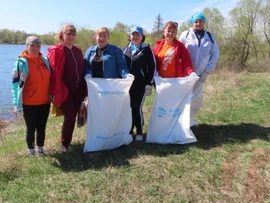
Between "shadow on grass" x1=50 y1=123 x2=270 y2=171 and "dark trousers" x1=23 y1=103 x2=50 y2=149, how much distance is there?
0.36 meters

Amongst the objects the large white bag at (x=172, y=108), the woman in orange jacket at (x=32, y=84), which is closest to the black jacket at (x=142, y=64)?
the large white bag at (x=172, y=108)

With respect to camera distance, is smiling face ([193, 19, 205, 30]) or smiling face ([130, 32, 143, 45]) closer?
smiling face ([130, 32, 143, 45])

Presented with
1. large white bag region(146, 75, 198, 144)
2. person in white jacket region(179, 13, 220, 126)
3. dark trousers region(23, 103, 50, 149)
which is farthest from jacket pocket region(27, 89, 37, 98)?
person in white jacket region(179, 13, 220, 126)

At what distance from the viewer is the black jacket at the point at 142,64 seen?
4262 millimetres

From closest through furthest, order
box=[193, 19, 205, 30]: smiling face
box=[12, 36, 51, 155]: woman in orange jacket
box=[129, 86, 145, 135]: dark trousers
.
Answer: box=[12, 36, 51, 155]: woman in orange jacket → box=[129, 86, 145, 135]: dark trousers → box=[193, 19, 205, 30]: smiling face

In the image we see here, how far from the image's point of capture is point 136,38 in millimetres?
4230

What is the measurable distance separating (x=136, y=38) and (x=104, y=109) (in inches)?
43.0

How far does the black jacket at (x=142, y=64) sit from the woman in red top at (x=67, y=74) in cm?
68

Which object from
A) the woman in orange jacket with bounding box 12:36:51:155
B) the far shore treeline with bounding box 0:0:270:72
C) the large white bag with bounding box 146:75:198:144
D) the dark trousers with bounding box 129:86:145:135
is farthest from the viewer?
the far shore treeline with bounding box 0:0:270:72

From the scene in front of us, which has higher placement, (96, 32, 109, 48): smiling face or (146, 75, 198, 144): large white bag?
(96, 32, 109, 48): smiling face

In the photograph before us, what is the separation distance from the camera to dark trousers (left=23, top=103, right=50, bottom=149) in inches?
156

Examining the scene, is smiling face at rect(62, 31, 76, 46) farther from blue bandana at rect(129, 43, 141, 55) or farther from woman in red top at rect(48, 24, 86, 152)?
blue bandana at rect(129, 43, 141, 55)

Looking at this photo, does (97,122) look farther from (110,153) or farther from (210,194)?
(210,194)

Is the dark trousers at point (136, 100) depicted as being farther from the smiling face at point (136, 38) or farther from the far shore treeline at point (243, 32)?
the far shore treeline at point (243, 32)
